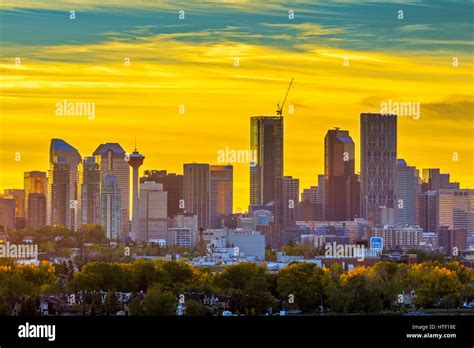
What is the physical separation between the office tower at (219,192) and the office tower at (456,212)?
5.68m

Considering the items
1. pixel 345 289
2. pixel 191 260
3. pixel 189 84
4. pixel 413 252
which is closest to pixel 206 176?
pixel 191 260

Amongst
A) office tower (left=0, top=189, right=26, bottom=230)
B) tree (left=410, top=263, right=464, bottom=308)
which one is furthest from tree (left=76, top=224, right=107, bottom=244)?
tree (left=410, top=263, right=464, bottom=308)

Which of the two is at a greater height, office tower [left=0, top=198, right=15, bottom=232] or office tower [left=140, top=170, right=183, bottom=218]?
office tower [left=140, top=170, right=183, bottom=218]

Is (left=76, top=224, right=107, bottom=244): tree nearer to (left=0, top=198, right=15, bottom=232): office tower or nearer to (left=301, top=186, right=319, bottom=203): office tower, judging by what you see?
(left=0, top=198, right=15, bottom=232): office tower

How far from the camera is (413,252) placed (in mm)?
30141

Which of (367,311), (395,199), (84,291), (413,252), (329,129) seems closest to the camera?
(367,311)

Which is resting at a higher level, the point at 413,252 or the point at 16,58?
the point at 16,58

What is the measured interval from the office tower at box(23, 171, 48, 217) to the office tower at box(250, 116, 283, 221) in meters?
4.53

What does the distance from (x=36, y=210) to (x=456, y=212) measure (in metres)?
12.9

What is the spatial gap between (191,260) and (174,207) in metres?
4.68

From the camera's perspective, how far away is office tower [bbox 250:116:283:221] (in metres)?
23.8

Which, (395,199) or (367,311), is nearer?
(367,311)

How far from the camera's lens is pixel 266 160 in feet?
95.2

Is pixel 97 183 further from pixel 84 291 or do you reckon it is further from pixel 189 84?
pixel 189 84
